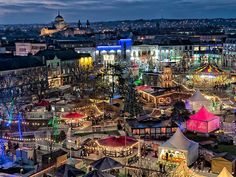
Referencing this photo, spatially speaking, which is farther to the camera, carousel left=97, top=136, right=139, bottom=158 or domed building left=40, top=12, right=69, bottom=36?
domed building left=40, top=12, right=69, bottom=36

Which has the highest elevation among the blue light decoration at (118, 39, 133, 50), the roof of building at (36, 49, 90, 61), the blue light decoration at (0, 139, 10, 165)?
the blue light decoration at (118, 39, 133, 50)

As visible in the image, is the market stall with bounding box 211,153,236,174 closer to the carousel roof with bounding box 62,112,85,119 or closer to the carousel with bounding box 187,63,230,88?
the carousel roof with bounding box 62,112,85,119

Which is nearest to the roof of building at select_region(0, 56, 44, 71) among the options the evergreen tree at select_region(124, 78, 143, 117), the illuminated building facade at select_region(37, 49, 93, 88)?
the illuminated building facade at select_region(37, 49, 93, 88)

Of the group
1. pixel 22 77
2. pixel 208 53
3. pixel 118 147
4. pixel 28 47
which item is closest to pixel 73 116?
pixel 118 147

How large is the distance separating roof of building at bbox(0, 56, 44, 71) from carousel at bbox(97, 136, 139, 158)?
99.2 ft

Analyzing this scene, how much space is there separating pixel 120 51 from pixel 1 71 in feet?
124

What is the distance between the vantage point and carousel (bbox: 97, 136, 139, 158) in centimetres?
2400

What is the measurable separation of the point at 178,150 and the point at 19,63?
36105mm

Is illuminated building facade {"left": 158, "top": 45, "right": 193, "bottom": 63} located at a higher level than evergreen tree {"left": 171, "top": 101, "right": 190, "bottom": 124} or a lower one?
higher

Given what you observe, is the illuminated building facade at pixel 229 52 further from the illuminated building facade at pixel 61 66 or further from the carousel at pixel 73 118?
the carousel at pixel 73 118

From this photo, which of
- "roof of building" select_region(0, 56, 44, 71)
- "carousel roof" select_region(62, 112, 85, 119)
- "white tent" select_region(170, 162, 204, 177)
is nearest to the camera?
"white tent" select_region(170, 162, 204, 177)

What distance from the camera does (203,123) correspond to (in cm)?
2956

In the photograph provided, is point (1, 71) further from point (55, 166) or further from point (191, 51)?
point (191, 51)

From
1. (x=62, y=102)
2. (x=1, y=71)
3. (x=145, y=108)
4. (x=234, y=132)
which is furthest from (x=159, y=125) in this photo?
(x=1, y=71)
